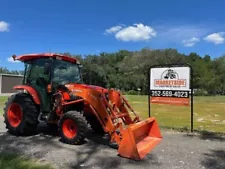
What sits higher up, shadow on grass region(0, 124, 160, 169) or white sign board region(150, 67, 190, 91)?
white sign board region(150, 67, 190, 91)

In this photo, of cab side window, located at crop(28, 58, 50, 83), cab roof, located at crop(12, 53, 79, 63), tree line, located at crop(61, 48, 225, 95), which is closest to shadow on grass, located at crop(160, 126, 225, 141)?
cab roof, located at crop(12, 53, 79, 63)

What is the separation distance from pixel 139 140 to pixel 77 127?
1.54m

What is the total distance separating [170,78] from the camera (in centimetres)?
912

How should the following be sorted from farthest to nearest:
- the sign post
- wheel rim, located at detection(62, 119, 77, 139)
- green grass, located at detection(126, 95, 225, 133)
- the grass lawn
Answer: the grass lawn < green grass, located at detection(126, 95, 225, 133) < the sign post < wheel rim, located at detection(62, 119, 77, 139)

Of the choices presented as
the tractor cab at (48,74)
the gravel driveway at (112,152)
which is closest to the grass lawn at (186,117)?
the gravel driveway at (112,152)

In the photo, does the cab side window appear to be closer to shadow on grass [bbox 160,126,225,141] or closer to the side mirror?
the side mirror

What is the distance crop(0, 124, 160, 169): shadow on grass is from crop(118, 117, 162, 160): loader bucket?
0.15 meters

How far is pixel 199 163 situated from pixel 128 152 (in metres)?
1.46

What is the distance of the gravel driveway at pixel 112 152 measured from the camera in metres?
5.34

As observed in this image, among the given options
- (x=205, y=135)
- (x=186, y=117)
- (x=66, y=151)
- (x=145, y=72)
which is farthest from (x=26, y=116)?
(x=145, y=72)

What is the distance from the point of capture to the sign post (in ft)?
28.8

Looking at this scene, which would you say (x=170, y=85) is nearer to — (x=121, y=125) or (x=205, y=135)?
(x=205, y=135)

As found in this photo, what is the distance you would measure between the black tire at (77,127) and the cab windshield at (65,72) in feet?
4.35

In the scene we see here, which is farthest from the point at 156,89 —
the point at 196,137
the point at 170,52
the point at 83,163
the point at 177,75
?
the point at 170,52
